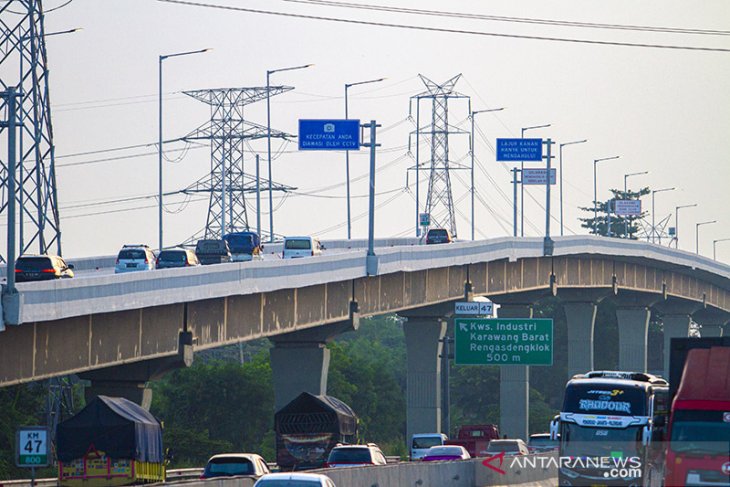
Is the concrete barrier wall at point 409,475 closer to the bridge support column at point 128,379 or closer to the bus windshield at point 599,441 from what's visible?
the bus windshield at point 599,441

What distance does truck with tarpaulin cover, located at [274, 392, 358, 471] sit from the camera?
54375mm

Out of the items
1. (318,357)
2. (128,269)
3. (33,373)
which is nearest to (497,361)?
(318,357)

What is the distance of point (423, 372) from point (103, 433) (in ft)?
143

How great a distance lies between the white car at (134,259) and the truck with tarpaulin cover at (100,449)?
99.6 ft

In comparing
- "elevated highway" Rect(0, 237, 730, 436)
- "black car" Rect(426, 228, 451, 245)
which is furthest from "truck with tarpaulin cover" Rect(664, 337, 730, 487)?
"black car" Rect(426, 228, 451, 245)

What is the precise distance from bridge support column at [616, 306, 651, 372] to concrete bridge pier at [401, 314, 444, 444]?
44.7 m

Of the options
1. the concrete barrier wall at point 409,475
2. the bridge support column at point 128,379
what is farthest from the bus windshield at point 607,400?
the bridge support column at point 128,379

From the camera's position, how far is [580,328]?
110m

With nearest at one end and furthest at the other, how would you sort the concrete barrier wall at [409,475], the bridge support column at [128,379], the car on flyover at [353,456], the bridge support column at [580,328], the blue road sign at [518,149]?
the concrete barrier wall at [409,475]
the car on flyover at [353,456]
the bridge support column at [128,379]
the blue road sign at [518,149]
the bridge support column at [580,328]

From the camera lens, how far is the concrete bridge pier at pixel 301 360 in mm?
67062

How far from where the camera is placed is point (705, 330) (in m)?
154

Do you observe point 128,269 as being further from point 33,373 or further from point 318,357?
point 33,373

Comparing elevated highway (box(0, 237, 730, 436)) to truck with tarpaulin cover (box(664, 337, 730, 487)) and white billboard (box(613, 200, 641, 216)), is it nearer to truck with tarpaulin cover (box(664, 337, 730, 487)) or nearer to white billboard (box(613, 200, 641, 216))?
truck with tarpaulin cover (box(664, 337, 730, 487))

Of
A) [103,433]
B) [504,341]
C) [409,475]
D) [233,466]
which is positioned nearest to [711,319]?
[504,341]
